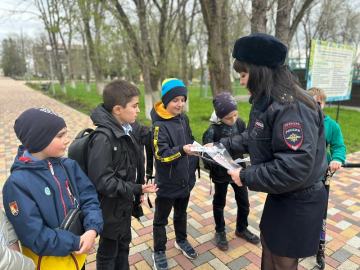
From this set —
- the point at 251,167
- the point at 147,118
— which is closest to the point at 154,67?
the point at 147,118

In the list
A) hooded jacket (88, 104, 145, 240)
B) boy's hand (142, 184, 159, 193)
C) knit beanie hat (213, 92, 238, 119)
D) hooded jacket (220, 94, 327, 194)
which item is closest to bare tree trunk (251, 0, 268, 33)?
knit beanie hat (213, 92, 238, 119)

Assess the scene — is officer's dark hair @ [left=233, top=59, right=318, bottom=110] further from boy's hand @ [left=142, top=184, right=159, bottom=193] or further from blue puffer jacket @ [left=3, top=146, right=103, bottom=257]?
blue puffer jacket @ [left=3, top=146, right=103, bottom=257]

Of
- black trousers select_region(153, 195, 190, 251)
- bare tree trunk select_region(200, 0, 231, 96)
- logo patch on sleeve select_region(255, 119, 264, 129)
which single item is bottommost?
black trousers select_region(153, 195, 190, 251)

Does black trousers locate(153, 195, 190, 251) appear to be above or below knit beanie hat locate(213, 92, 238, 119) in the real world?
below

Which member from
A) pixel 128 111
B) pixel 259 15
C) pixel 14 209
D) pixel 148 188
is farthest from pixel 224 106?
pixel 259 15

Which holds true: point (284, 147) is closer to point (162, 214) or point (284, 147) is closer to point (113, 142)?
point (113, 142)

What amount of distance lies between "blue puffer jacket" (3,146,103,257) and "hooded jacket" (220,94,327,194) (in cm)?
Answer: 105

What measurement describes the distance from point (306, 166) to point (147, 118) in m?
8.40

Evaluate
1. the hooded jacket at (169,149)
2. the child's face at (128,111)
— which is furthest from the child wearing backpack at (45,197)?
the hooded jacket at (169,149)

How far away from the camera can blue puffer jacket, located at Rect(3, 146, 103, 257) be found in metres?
1.25

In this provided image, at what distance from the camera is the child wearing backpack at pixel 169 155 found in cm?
214

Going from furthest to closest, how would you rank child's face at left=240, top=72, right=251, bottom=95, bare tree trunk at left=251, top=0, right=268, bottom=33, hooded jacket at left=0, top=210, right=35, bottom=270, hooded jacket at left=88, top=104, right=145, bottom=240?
bare tree trunk at left=251, top=0, right=268, bottom=33 < hooded jacket at left=88, top=104, right=145, bottom=240 < child's face at left=240, top=72, right=251, bottom=95 < hooded jacket at left=0, top=210, right=35, bottom=270

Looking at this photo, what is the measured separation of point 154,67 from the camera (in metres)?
11.3

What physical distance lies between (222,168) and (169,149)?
65cm
